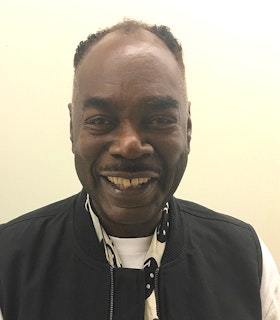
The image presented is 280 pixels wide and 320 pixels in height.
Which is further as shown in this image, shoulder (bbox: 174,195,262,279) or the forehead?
shoulder (bbox: 174,195,262,279)

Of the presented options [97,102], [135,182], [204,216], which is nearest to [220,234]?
[204,216]

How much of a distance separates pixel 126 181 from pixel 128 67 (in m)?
0.19

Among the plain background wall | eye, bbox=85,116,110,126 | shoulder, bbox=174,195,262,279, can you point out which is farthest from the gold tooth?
the plain background wall

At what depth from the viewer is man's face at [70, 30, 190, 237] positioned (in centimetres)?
69

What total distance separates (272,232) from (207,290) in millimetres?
660

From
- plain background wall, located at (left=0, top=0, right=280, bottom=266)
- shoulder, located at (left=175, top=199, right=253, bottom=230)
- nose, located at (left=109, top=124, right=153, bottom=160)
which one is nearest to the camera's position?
nose, located at (left=109, top=124, right=153, bottom=160)

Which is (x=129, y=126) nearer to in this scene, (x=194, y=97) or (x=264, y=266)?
(x=264, y=266)

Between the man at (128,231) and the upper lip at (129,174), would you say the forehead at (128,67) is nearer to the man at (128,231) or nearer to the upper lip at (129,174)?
the man at (128,231)

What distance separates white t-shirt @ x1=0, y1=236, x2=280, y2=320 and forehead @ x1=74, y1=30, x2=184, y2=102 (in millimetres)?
295

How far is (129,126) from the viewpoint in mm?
688

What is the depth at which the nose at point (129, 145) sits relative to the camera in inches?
26.4

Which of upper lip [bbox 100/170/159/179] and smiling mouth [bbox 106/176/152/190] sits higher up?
upper lip [bbox 100/170/159/179]

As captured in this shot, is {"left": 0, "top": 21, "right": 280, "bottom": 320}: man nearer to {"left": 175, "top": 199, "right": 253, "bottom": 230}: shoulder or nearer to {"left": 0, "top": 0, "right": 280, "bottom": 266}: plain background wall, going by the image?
{"left": 175, "top": 199, "right": 253, "bottom": 230}: shoulder

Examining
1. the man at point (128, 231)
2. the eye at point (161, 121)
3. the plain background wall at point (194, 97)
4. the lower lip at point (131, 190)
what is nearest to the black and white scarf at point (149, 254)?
the man at point (128, 231)
